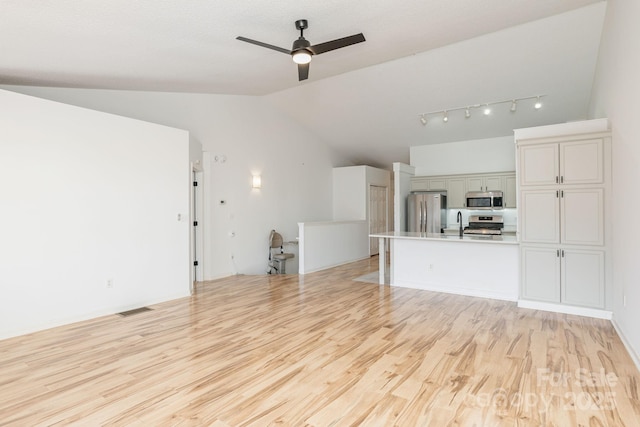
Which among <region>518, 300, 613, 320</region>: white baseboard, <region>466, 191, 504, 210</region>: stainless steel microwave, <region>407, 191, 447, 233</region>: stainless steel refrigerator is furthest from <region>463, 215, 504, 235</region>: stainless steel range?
<region>518, 300, 613, 320</region>: white baseboard

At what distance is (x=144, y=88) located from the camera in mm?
5109

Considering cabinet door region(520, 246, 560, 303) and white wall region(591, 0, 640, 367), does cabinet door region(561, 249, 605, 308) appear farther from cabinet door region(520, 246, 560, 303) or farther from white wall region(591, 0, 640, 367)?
white wall region(591, 0, 640, 367)

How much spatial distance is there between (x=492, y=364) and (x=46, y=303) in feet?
14.9

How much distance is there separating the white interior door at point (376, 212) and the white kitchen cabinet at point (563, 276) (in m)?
5.07

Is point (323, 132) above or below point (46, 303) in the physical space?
above

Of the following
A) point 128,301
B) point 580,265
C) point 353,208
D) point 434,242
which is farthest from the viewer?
point 353,208

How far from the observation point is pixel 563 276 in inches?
163

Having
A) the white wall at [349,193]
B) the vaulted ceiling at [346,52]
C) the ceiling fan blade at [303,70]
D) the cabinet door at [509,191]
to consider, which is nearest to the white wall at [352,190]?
the white wall at [349,193]

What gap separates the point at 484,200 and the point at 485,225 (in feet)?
1.86

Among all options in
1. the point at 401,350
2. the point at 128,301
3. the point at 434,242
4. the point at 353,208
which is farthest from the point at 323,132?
the point at 401,350

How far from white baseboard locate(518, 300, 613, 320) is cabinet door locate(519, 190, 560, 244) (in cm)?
79

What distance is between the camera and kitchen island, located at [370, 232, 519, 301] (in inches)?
190

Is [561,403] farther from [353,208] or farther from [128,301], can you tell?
[353,208]

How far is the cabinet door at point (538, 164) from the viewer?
4.18 metres
